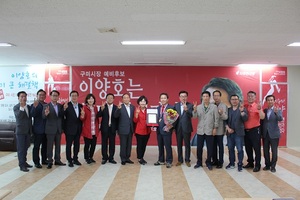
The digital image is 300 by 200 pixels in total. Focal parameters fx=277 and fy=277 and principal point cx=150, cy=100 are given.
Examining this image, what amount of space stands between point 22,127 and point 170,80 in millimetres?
4457

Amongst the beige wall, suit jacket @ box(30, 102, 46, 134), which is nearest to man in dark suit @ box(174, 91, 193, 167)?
suit jacket @ box(30, 102, 46, 134)

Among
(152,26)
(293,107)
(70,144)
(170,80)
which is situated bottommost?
(70,144)

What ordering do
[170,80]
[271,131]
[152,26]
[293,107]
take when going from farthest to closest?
1. [170,80]
2. [293,107]
3. [271,131]
4. [152,26]

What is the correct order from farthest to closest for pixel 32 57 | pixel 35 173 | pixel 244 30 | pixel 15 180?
pixel 32 57
pixel 35 173
pixel 15 180
pixel 244 30

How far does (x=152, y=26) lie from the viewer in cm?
395

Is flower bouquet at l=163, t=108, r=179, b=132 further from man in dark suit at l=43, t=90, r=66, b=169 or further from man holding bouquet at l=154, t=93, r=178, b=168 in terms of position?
man in dark suit at l=43, t=90, r=66, b=169

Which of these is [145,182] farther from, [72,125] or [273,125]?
[273,125]

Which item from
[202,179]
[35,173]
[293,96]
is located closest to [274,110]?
[202,179]

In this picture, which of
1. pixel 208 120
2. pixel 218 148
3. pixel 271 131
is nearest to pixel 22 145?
pixel 208 120

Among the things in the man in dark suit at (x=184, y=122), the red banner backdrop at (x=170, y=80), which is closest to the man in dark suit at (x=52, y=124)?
the man in dark suit at (x=184, y=122)

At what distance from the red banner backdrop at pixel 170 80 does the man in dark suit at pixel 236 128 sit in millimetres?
2639

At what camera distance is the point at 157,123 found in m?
5.79

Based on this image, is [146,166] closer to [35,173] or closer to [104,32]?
[35,173]

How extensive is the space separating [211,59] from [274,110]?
2272 millimetres
